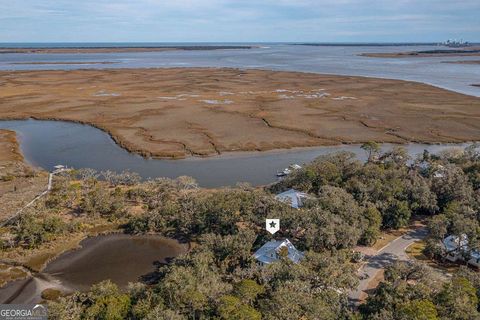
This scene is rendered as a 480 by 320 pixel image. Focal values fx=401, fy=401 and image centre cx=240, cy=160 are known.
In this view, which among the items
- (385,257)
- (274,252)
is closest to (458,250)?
(385,257)

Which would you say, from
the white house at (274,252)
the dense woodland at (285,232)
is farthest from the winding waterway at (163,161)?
the white house at (274,252)

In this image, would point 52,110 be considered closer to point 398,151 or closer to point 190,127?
point 190,127

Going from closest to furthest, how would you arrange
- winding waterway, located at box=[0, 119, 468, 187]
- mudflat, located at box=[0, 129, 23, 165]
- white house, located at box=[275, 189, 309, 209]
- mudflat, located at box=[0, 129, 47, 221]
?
white house, located at box=[275, 189, 309, 209] < mudflat, located at box=[0, 129, 47, 221] < winding waterway, located at box=[0, 119, 468, 187] < mudflat, located at box=[0, 129, 23, 165]

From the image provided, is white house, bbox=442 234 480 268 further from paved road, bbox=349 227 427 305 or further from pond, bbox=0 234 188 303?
pond, bbox=0 234 188 303

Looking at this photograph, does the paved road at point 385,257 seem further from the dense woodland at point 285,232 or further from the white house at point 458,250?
the white house at point 458,250

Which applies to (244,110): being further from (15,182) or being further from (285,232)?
(285,232)

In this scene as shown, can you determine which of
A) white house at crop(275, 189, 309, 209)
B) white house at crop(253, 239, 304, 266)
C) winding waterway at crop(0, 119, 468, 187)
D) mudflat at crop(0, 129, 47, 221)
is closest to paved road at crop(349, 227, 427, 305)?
white house at crop(253, 239, 304, 266)
